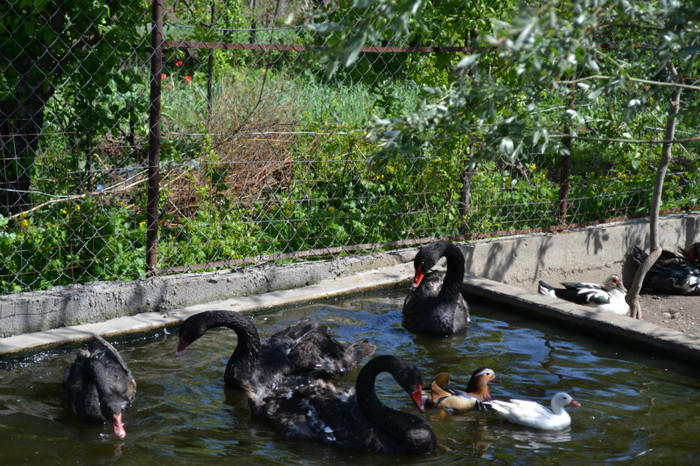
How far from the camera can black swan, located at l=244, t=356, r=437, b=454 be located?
4938 mm

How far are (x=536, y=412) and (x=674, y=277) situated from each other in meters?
5.13

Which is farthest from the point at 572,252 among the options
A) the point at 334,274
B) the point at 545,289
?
the point at 334,274

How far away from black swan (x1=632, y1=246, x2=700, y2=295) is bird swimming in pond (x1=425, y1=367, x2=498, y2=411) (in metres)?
4.82

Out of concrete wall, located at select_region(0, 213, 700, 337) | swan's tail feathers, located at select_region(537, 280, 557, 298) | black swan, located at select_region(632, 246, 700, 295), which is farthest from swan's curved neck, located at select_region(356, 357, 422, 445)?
black swan, located at select_region(632, 246, 700, 295)

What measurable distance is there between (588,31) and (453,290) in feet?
12.8

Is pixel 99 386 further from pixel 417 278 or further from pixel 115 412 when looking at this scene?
pixel 417 278

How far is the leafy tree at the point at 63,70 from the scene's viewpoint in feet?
23.5

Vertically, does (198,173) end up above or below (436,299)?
above

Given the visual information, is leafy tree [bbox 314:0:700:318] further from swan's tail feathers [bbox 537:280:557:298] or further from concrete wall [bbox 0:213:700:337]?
concrete wall [bbox 0:213:700:337]

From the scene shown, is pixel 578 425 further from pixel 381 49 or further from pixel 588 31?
pixel 381 49

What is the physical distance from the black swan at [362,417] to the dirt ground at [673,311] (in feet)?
15.2

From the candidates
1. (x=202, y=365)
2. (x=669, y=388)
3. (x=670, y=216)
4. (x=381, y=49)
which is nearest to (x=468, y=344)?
(x=669, y=388)

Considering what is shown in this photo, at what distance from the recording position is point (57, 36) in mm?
7086

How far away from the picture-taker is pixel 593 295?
8469mm
